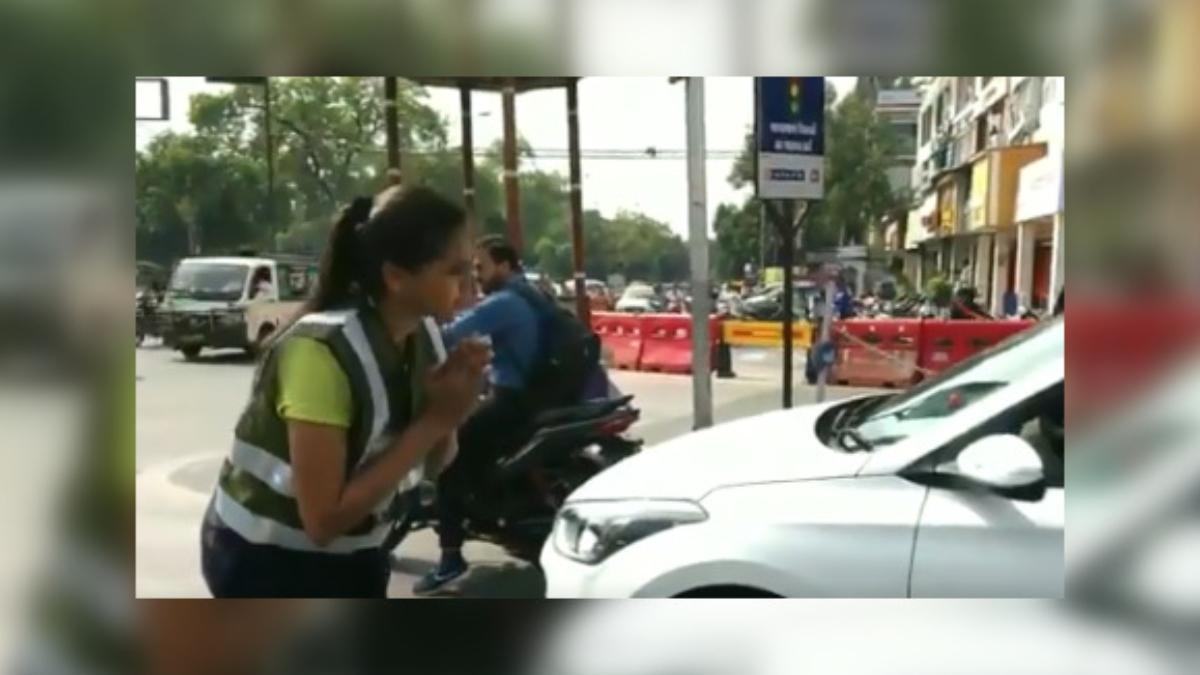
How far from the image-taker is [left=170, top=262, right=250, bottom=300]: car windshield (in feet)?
9.05

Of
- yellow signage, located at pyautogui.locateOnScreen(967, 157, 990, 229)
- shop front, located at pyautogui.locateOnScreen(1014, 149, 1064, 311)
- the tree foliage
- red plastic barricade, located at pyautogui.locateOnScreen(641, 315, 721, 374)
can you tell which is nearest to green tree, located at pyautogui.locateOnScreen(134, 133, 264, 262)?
the tree foliage

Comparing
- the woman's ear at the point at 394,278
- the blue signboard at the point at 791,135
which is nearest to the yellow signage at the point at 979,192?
the blue signboard at the point at 791,135

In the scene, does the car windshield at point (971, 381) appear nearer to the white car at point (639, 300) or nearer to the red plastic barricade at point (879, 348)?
the red plastic barricade at point (879, 348)

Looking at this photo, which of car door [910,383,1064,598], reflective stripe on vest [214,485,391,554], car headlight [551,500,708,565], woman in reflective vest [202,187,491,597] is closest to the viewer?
woman in reflective vest [202,187,491,597]

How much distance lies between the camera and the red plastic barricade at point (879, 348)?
2.96m

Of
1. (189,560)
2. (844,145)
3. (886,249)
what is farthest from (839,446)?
(189,560)

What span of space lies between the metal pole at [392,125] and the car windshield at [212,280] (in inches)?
18.1

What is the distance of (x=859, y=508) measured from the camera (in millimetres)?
2848

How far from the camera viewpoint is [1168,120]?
2969mm

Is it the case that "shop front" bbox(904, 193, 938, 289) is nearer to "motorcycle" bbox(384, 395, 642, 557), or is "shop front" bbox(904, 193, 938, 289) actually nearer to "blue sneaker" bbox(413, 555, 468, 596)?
"motorcycle" bbox(384, 395, 642, 557)

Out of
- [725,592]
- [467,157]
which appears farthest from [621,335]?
[725,592]

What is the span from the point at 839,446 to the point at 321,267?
1429mm

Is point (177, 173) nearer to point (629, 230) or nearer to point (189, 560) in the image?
point (189, 560)

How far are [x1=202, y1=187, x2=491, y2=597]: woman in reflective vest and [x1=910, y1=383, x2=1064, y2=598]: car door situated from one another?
4.01ft
